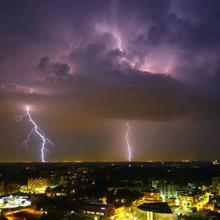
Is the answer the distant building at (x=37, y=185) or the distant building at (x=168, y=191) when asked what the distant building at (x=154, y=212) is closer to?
the distant building at (x=168, y=191)

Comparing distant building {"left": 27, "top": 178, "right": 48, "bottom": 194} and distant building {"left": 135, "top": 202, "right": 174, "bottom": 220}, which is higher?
distant building {"left": 27, "top": 178, "right": 48, "bottom": 194}

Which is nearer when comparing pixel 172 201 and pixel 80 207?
pixel 80 207

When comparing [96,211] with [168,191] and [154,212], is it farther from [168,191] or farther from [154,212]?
[168,191]

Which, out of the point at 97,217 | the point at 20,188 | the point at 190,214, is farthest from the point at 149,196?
the point at 20,188

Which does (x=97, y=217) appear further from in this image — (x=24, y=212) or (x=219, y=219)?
(x=219, y=219)

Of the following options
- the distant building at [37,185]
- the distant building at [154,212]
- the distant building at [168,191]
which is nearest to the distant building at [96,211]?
the distant building at [154,212]

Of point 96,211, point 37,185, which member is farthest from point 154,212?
point 37,185

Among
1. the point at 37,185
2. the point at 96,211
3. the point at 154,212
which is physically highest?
the point at 37,185

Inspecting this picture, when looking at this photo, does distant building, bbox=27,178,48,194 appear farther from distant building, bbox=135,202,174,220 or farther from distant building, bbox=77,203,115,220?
distant building, bbox=135,202,174,220

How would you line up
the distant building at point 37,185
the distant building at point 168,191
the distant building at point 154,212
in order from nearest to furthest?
the distant building at point 154,212
the distant building at point 168,191
the distant building at point 37,185

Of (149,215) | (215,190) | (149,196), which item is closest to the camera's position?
(149,215)

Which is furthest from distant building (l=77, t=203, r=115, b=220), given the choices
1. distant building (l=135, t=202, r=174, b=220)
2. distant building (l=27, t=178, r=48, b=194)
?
distant building (l=27, t=178, r=48, b=194)
